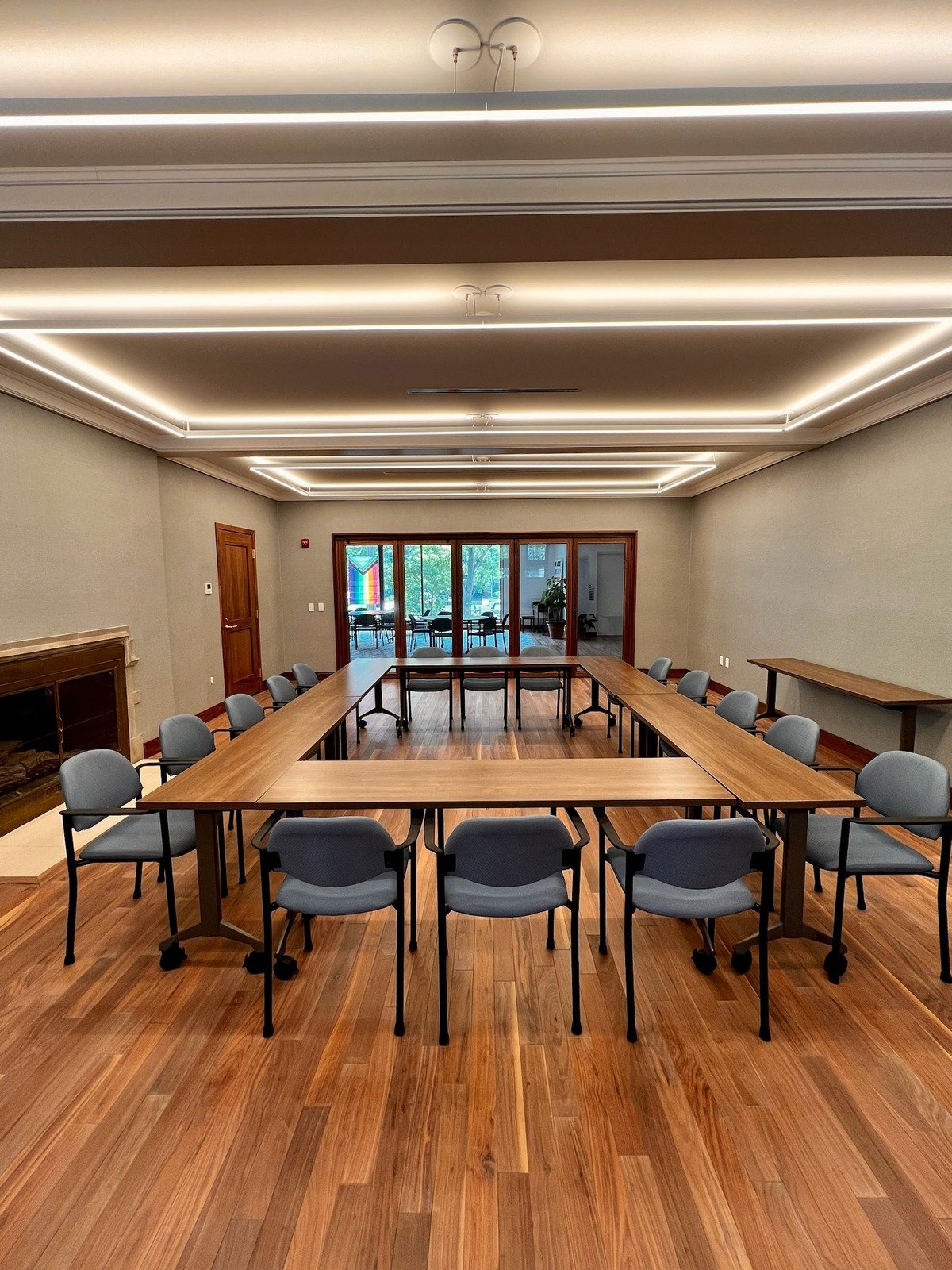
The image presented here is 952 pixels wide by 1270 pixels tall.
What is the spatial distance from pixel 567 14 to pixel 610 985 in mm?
3273

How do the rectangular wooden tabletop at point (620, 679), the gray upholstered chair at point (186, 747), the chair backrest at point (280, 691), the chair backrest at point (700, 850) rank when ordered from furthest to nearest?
the chair backrest at point (280, 691)
the rectangular wooden tabletop at point (620, 679)
the gray upholstered chair at point (186, 747)
the chair backrest at point (700, 850)

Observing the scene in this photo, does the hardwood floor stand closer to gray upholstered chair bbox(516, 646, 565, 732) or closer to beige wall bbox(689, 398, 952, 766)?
beige wall bbox(689, 398, 952, 766)

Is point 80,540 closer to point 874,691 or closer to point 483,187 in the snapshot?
point 483,187

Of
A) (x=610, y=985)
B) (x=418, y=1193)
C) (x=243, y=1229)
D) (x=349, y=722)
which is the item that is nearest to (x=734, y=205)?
(x=610, y=985)

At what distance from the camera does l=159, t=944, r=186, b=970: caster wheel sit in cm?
255

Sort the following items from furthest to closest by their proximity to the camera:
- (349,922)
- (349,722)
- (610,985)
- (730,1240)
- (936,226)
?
(349,722) → (349,922) → (610,985) → (936,226) → (730,1240)

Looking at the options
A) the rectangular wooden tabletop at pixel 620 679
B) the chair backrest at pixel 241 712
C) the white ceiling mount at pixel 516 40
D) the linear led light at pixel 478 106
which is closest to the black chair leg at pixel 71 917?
the chair backrest at pixel 241 712

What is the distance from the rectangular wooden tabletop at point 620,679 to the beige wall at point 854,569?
1.70 metres

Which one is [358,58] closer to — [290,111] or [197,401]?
[290,111]

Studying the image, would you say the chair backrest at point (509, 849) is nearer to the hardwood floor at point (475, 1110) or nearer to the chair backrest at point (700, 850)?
the chair backrest at point (700, 850)

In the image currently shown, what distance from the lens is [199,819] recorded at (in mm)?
2514

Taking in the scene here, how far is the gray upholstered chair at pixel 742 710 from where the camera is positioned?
414cm

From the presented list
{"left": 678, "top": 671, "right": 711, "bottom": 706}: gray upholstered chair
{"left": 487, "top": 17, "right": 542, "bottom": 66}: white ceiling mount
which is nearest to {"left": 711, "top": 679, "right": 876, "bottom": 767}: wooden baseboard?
{"left": 678, "top": 671, "right": 711, "bottom": 706}: gray upholstered chair

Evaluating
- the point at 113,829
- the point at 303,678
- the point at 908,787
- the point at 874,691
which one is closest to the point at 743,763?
the point at 908,787
